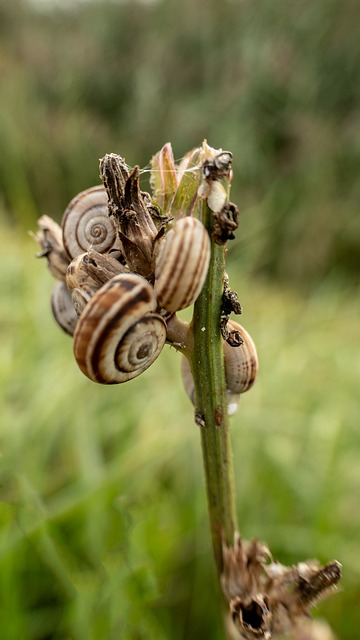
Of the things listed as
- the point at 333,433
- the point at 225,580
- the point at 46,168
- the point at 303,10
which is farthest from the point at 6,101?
the point at 225,580

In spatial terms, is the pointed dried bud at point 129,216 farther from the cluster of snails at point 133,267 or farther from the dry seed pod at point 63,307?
the dry seed pod at point 63,307

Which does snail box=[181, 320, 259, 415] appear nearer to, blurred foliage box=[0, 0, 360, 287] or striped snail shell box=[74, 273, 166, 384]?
striped snail shell box=[74, 273, 166, 384]

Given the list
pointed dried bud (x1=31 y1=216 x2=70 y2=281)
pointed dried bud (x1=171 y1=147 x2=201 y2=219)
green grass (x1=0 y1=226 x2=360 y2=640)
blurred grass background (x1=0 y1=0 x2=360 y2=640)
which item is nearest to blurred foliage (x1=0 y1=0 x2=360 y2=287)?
blurred grass background (x1=0 y1=0 x2=360 y2=640)

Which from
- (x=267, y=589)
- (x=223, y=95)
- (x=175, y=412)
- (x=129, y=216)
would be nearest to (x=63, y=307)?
(x=129, y=216)

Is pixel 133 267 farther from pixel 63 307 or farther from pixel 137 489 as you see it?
pixel 137 489

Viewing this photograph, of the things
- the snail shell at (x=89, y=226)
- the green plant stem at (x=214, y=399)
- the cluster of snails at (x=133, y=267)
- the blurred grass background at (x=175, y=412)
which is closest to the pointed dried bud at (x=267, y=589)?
the green plant stem at (x=214, y=399)

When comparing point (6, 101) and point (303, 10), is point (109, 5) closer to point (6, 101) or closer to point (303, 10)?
point (303, 10)
